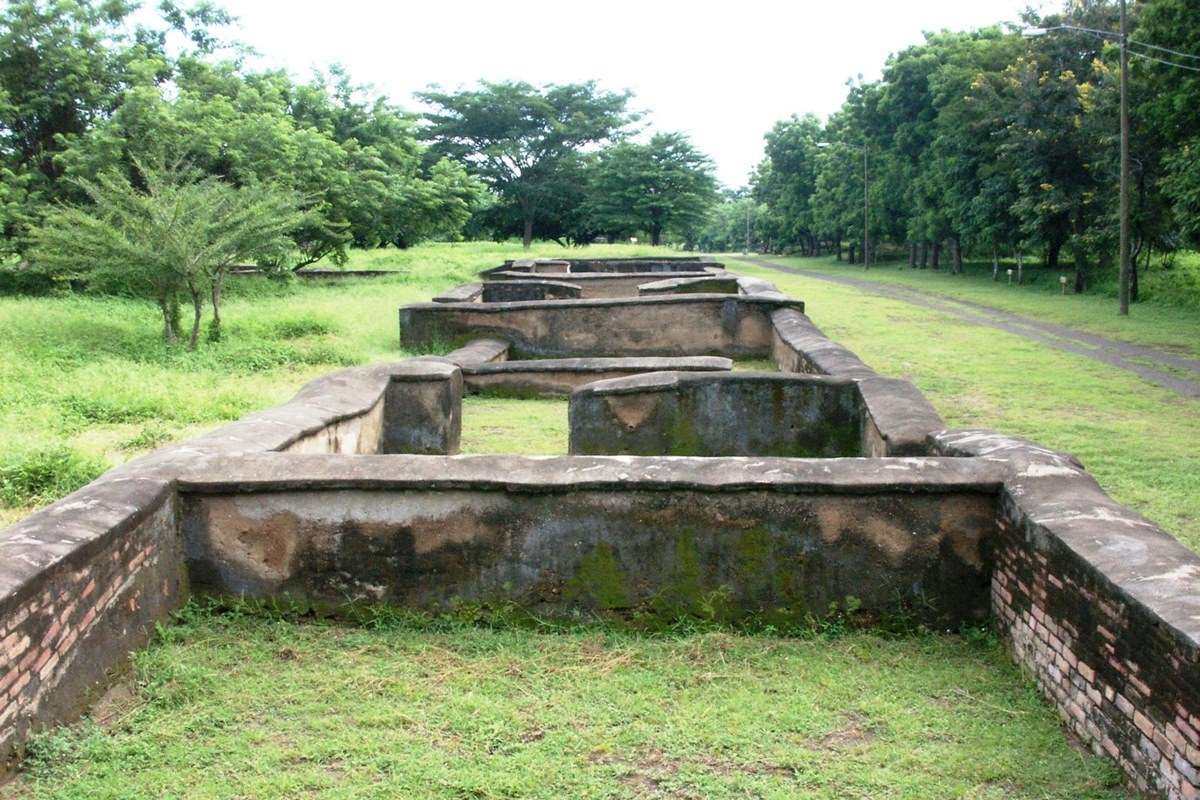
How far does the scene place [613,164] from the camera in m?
38.1

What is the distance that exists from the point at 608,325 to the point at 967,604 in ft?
28.0

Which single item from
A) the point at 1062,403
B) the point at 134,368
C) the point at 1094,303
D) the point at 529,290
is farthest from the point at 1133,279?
the point at 134,368

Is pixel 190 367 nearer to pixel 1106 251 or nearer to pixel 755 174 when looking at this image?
pixel 1106 251

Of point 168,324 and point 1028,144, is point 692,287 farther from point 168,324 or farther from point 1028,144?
point 1028,144

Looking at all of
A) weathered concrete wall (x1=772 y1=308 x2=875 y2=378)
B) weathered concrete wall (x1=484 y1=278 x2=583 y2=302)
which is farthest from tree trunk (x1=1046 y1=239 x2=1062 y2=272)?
weathered concrete wall (x1=772 y1=308 x2=875 y2=378)

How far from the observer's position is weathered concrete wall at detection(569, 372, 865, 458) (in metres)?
6.96

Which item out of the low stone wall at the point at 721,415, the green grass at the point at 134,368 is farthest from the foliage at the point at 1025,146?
the green grass at the point at 134,368

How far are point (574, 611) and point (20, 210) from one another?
572 inches

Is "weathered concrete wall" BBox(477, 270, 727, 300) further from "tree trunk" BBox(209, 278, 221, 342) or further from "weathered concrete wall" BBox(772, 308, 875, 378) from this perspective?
"tree trunk" BBox(209, 278, 221, 342)

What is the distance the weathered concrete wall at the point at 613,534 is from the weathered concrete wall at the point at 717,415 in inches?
110

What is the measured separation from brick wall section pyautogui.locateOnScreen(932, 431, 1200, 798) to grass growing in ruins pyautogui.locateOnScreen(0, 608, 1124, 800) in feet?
0.45

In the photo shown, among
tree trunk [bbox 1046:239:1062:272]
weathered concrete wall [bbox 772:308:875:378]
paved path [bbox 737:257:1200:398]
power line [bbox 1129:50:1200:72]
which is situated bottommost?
paved path [bbox 737:257:1200:398]

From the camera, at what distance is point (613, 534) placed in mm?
4055

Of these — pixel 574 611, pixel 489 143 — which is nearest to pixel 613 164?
pixel 489 143
